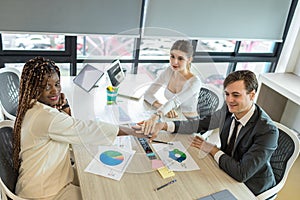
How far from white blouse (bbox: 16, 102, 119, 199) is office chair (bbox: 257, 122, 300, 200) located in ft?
3.15

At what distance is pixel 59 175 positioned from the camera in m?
1.39

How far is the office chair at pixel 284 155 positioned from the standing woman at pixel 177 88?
499 mm

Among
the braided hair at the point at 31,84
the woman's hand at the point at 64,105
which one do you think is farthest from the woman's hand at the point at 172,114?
the braided hair at the point at 31,84

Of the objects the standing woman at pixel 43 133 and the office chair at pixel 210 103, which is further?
the office chair at pixel 210 103

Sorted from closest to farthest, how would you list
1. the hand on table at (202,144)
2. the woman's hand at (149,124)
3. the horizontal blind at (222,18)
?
the woman's hand at (149,124) < the hand on table at (202,144) < the horizontal blind at (222,18)

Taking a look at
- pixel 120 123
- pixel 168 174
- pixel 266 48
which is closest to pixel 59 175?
pixel 120 123

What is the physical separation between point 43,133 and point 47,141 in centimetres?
5

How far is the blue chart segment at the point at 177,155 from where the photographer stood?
1.48 meters

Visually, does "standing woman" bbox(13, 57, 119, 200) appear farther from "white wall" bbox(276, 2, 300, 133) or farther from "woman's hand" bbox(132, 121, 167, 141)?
"white wall" bbox(276, 2, 300, 133)

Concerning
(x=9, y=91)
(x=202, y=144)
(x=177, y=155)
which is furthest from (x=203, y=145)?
(x=9, y=91)

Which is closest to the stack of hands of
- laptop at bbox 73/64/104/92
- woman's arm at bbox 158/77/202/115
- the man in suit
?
the man in suit

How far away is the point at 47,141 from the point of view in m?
1.32

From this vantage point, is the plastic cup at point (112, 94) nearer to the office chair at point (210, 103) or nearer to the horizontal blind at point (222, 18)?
the office chair at point (210, 103)

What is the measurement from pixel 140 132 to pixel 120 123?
0.35ft
